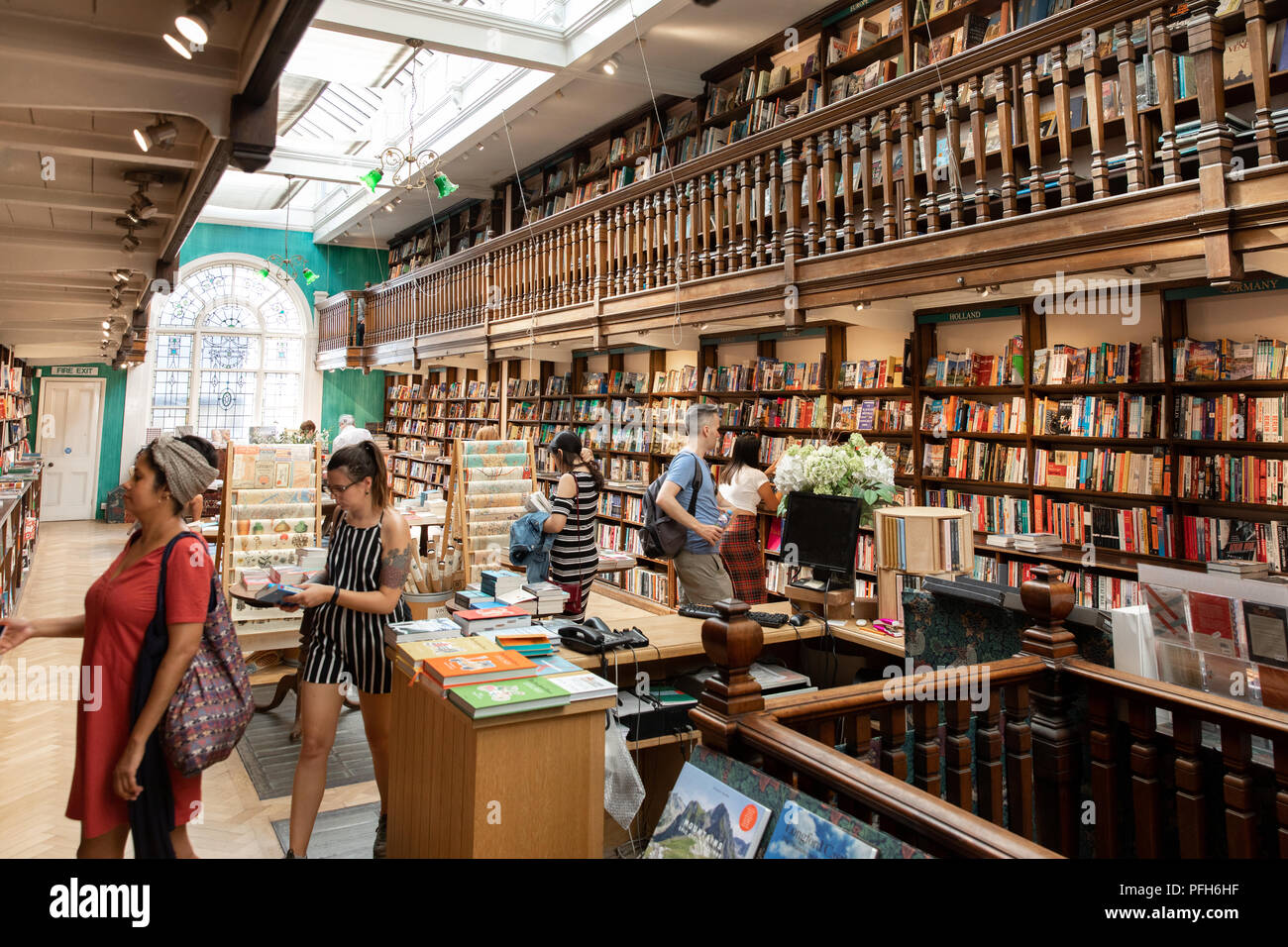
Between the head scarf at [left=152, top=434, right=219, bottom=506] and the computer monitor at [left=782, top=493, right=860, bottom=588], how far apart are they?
96.5 inches

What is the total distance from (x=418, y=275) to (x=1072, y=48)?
357 inches

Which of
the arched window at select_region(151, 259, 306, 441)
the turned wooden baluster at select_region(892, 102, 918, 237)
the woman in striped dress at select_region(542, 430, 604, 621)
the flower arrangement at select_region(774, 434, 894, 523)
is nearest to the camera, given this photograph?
the flower arrangement at select_region(774, 434, 894, 523)

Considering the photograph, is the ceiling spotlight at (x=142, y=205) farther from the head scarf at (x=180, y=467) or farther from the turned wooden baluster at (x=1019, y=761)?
the turned wooden baluster at (x=1019, y=761)

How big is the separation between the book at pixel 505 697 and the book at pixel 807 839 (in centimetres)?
76

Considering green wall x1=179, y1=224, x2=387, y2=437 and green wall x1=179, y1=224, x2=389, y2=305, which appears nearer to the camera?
green wall x1=179, y1=224, x2=389, y2=305

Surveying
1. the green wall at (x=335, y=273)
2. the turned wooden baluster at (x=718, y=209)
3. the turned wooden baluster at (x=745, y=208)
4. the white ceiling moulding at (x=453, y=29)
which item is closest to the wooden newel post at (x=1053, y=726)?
the turned wooden baluster at (x=745, y=208)

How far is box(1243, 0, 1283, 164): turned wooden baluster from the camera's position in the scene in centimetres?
301

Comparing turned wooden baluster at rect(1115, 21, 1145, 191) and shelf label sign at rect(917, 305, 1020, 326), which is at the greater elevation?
turned wooden baluster at rect(1115, 21, 1145, 191)

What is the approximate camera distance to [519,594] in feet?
10.5

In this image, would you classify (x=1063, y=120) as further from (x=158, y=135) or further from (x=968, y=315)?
(x=158, y=135)

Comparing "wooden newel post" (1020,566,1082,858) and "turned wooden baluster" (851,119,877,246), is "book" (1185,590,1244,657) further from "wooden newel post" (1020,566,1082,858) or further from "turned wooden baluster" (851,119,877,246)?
"turned wooden baluster" (851,119,877,246)

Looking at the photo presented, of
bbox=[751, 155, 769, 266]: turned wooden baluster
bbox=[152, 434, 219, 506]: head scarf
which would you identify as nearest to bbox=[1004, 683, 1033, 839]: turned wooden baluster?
bbox=[152, 434, 219, 506]: head scarf

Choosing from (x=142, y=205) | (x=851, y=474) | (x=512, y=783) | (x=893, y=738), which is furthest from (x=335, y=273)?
(x=893, y=738)

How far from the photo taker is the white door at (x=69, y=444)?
13.7 meters
